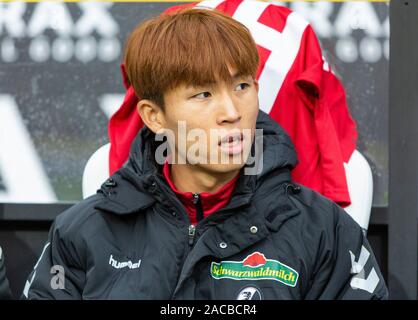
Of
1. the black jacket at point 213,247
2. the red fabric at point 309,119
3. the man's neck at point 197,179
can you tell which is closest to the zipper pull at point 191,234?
the black jacket at point 213,247

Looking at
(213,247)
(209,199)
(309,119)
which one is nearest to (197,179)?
(209,199)

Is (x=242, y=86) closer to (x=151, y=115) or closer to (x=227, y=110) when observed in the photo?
(x=227, y=110)

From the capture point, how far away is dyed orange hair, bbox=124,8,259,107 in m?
2.02

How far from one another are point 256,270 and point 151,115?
434 mm

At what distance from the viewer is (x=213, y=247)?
1990 millimetres

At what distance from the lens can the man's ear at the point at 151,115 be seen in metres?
2.13

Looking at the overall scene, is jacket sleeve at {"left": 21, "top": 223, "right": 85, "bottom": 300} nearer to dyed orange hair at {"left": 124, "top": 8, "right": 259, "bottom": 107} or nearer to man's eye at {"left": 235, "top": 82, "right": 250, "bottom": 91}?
dyed orange hair at {"left": 124, "top": 8, "right": 259, "bottom": 107}

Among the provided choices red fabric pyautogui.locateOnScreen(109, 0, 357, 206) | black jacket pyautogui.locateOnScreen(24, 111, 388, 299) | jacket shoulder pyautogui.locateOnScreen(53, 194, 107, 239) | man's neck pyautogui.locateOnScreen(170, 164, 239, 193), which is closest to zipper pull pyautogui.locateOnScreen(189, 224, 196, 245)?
black jacket pyautogui.locateOnScreen(24, 111, 388, 299)

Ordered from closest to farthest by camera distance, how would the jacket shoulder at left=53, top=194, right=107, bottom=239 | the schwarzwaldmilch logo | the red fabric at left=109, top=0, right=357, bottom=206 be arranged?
the schwarzwaldmilch logo, the jacket shoulder at left=53, top=194, right=107, bottom=239, the red fabric at left=109, top=0, right=357, bottom=206
